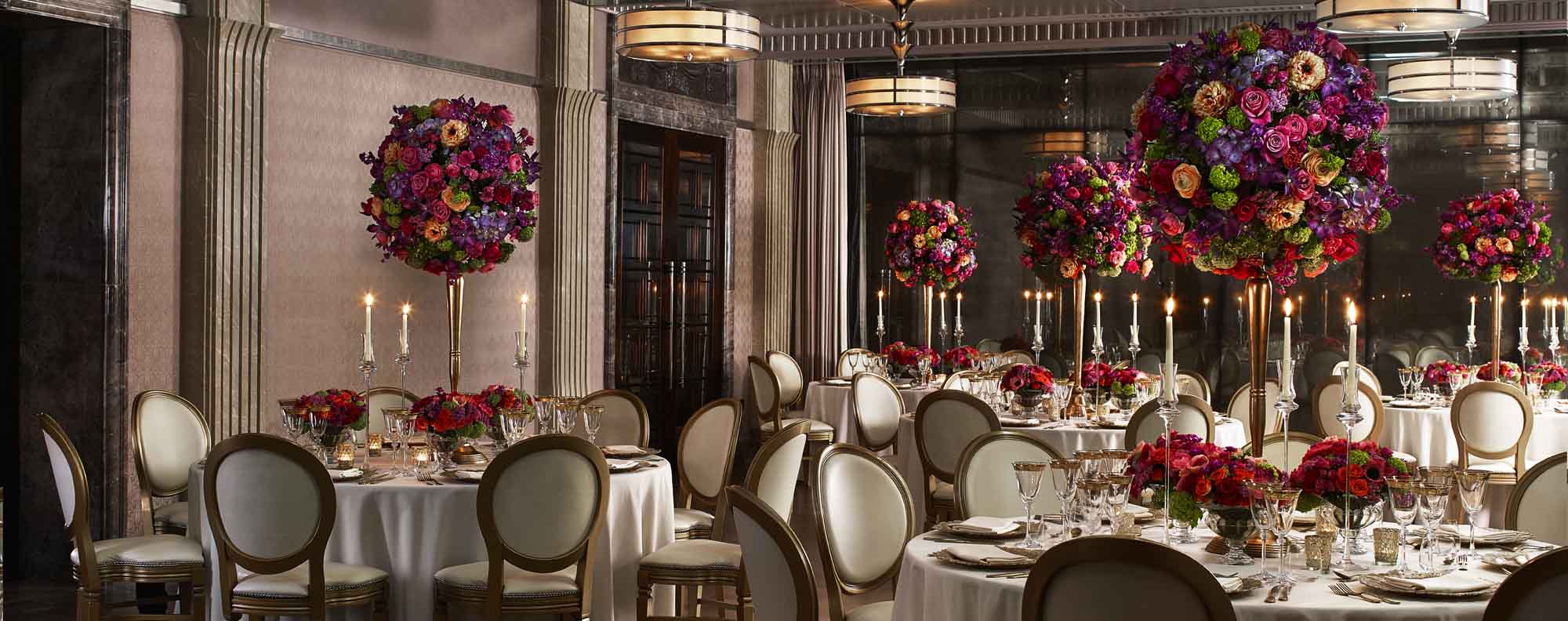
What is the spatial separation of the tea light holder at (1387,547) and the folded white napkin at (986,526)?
0.92 meters

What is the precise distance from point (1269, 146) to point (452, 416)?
2.91m

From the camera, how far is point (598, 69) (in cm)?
976

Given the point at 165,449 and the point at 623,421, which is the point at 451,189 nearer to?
the point at 623,421

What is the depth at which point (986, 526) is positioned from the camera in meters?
4.08

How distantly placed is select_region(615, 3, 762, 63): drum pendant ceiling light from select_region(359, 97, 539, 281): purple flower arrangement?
834 mm

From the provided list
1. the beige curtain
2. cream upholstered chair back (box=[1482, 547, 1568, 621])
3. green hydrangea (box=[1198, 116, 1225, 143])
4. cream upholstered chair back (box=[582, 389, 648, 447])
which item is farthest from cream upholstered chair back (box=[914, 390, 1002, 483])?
the beige curtain

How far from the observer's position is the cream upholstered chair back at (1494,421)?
752 cm

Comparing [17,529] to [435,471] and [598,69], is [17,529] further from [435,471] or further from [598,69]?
[598,69]

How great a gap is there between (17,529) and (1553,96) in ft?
33.7

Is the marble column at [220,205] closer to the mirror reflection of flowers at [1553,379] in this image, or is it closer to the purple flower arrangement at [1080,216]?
the purple flower arrangement at [1080,216]

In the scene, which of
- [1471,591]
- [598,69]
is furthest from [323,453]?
[598,69]

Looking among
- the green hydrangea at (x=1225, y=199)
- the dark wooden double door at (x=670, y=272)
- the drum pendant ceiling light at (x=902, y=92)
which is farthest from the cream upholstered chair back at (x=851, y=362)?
the green hydrangea at (x=1225, y=199)

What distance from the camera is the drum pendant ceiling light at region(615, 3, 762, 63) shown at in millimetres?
6453

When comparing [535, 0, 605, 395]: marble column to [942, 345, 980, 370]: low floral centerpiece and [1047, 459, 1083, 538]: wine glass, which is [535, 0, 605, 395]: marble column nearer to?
[942, 345, 980, 370]: low floral centerpiece
